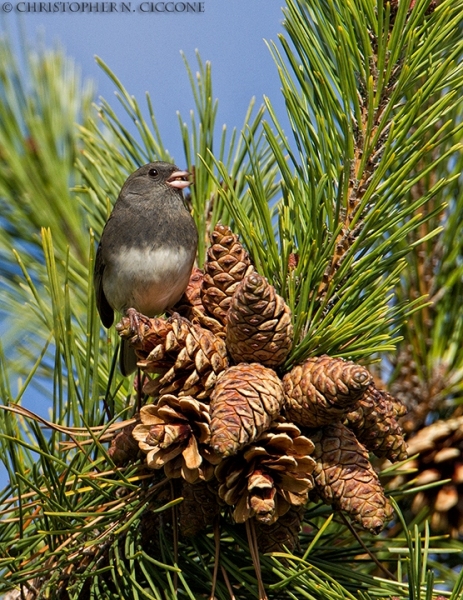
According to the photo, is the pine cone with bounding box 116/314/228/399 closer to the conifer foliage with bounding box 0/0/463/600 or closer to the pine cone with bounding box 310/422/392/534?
the conifer foliage with bounding box 0/0/463/600

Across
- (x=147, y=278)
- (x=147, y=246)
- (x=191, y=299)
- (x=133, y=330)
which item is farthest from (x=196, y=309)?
(x=147, y=246)

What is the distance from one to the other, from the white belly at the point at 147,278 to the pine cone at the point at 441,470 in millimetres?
686

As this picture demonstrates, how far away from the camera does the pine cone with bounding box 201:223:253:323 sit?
1.36 metres

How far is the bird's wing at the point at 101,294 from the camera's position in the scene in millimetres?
2254

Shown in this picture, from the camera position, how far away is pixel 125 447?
1.37 m

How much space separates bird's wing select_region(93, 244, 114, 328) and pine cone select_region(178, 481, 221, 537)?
1.02 meters

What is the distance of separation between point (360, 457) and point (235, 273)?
379mm

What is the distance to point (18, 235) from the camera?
2.19 meters

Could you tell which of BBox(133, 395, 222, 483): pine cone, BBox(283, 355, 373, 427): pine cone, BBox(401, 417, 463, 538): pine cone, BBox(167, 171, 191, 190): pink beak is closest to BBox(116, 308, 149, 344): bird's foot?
BBox(133, 395, 222, 483): pine cone

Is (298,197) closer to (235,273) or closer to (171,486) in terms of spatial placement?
(235,273)

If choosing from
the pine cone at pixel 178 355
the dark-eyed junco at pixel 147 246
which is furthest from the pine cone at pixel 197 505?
the dark-eyed junco at pixel 147 246

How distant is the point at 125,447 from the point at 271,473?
311mm

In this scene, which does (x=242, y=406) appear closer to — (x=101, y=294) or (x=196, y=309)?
(x=196, y=309)

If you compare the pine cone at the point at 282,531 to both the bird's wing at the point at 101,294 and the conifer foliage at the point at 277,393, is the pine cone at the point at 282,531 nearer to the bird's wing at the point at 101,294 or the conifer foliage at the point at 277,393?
the conifer foliage at the point at 277,393
